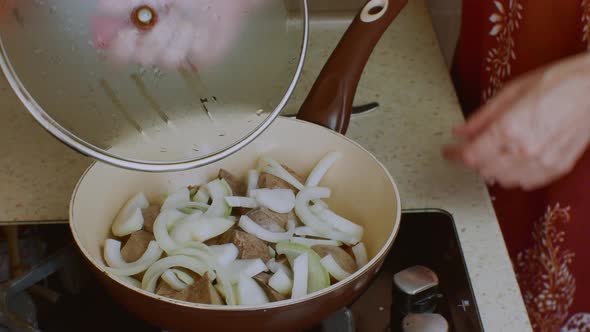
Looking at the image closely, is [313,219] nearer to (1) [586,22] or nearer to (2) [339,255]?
(2) [339,255]

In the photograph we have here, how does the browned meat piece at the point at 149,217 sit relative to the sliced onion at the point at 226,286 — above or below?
above

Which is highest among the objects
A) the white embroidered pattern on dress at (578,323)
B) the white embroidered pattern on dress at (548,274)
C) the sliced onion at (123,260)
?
the sliced onion at (123,260)

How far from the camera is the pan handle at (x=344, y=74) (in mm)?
826

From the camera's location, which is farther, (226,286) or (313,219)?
(313,219)

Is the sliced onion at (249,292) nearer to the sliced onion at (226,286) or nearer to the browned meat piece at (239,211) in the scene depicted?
the sliced onion at (226,286)

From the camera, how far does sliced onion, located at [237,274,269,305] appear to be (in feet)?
2.15

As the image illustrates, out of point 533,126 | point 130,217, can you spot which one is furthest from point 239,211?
point 533,126

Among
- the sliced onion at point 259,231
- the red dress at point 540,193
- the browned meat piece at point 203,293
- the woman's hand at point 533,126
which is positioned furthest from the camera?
the red dress at point 540,193

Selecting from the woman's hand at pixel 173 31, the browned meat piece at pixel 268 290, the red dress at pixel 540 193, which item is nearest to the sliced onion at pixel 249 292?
the browned meat piece at pixel 268 290

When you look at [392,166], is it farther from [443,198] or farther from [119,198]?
[119,198]

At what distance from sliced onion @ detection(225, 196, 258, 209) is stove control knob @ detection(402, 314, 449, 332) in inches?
8.5

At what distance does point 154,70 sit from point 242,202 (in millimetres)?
191

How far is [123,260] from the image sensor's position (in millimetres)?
716

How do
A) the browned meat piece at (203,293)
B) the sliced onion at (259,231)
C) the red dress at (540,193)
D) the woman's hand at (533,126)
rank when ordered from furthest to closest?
the red dress at (540,193), the sliced onion at (259,231), the browned meat piece at (203,293), the woman's hand at (533,126)
